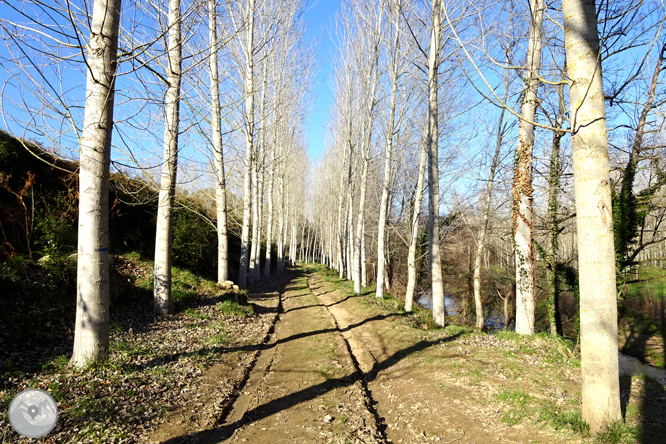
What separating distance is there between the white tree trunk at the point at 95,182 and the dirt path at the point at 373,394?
1.87 metres

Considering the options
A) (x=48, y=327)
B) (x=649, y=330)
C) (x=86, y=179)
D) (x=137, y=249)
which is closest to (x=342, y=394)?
(x=86, y=179)

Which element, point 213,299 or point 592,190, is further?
point 213,299

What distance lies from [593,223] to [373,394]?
355 cm

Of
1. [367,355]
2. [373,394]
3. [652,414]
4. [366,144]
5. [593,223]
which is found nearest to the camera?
[593,223]

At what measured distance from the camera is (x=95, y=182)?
4.27m

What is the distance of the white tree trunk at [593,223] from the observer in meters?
3.17

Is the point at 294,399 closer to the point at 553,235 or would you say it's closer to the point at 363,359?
the point at 363,359

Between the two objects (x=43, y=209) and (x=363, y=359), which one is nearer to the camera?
(x=363, y=359)

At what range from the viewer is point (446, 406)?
4.47m

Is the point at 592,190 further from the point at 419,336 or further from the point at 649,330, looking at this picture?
the point at 649,330

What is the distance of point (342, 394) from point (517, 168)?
629cm

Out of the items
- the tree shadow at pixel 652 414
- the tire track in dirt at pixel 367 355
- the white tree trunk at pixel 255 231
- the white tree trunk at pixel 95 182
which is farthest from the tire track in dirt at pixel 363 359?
the white tree trunk at pixel 255 231

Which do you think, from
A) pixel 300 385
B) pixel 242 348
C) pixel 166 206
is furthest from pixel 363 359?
pixel 166 206

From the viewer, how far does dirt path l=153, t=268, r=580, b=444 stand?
3734mm
